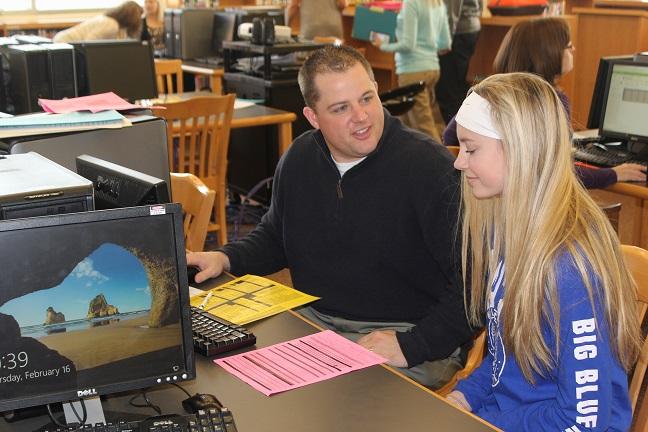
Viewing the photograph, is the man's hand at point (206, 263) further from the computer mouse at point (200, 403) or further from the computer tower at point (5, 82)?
the computer tower at point (5, 82)

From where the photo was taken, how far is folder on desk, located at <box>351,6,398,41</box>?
6242 millimetres

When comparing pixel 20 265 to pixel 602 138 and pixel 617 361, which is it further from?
pixel 602 138

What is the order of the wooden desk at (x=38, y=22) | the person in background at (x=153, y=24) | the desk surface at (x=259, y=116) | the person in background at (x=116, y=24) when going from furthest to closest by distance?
the wooden desk at (x=38, y=22)
the person in background at (x=153, y=24)
the person in background at (x=116, y=24)
the desk surface at (x=259, y=116)

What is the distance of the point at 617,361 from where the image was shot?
1.46 m

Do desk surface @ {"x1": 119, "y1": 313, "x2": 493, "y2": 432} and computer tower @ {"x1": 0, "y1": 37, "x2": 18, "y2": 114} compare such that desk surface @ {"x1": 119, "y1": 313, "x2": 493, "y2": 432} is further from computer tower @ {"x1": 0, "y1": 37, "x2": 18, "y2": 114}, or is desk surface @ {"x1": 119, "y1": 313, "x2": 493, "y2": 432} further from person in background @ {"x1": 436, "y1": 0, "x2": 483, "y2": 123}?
person in background @ {"x1": 436, "y1": 0, "x2": 483, "y2": 123}

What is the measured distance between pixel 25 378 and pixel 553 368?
2.73ft

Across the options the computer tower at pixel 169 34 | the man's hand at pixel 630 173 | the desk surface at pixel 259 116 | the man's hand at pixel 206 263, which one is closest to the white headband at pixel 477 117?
the man's hand at pixel 206 263

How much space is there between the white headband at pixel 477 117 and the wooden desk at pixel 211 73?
4.38 meters

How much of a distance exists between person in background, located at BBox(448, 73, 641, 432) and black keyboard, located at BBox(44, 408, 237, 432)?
0.51 meters

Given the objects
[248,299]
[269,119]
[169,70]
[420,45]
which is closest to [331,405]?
[248,299]

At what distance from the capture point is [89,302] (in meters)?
1.30

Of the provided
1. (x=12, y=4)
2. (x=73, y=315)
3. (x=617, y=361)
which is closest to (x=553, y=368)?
(x=617, y=361)

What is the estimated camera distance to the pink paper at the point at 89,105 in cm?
229

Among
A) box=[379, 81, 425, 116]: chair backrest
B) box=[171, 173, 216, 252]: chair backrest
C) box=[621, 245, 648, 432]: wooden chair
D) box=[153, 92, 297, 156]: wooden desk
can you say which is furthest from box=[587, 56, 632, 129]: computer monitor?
box=[621, 245, 648, 432]: wooden chair
